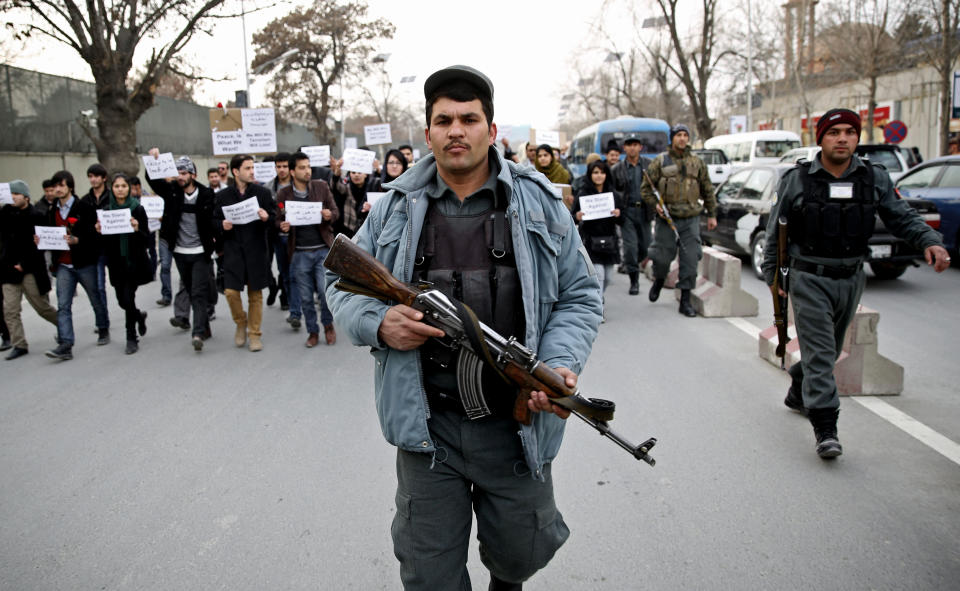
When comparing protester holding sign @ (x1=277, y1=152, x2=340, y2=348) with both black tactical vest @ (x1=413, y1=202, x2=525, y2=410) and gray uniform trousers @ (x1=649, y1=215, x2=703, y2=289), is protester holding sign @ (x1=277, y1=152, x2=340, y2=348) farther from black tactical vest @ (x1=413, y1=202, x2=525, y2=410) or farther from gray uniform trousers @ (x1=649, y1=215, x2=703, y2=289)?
black tactical vest @ (x1=413, y1=202, x2=525, y2=410)

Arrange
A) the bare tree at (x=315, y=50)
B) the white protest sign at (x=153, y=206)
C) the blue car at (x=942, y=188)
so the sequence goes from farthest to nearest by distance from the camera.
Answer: the bare tree at (x=315, y=50) < the blue car at (x=942, y=188) < the white protest sign at (x=153, y=206)

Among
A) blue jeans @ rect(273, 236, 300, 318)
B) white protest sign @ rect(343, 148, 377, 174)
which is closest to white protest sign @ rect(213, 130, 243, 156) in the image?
white protest sign @ rect(343, 148, 377, 174)

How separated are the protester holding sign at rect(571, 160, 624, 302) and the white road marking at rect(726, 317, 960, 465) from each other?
142 inches

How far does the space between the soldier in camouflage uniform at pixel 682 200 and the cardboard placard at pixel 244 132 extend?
221 inches

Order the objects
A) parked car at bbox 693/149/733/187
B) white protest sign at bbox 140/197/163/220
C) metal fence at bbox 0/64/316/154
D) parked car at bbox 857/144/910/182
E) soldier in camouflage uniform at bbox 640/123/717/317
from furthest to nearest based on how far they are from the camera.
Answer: parked car at bbox 693/149/733/187 → metal fence at bbox 0/64/316/154 → parked car at bbox 857/144/910/182 → white protest sign at bbox 140/197/163/220 → soldier in camouflage uniform at bbox 640/123/717/317

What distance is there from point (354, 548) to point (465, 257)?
1759 millimetres

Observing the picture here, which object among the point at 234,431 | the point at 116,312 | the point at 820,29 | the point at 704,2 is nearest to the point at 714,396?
the point at 234,431

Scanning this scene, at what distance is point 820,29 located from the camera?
85.0ft

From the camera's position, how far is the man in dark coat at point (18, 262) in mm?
7301

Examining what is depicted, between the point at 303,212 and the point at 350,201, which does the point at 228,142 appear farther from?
the point at 303,212

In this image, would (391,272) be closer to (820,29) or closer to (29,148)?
(29,148)

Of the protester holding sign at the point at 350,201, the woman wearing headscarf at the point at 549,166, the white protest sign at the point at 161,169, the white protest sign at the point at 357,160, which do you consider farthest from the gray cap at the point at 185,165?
the woman wearing headscarf at the point at 549,166

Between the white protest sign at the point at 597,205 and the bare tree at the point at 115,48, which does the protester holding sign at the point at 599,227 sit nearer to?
the white protest sign at the point at 597,205

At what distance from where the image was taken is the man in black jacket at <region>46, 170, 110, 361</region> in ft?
24.0
